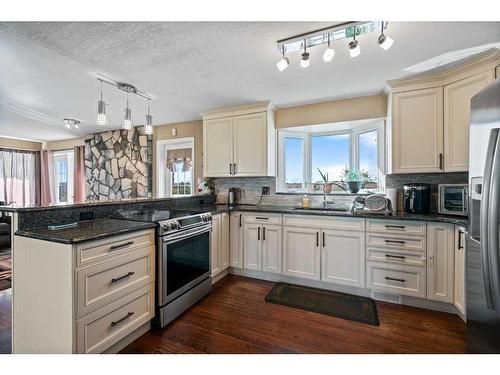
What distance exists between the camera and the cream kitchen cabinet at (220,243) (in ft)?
8.96

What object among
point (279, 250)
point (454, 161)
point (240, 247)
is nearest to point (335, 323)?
point (279, 250)

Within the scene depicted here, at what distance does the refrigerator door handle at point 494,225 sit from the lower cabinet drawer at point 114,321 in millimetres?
2143

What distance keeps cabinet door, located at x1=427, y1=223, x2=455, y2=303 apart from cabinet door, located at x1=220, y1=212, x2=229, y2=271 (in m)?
2.12

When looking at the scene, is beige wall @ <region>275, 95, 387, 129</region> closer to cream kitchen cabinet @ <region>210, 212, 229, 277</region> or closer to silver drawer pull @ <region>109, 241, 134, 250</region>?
cream kitchen cabinet @ <region>210, 212, 229, 277</region>

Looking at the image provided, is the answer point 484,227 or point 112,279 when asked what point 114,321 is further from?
point 484,227

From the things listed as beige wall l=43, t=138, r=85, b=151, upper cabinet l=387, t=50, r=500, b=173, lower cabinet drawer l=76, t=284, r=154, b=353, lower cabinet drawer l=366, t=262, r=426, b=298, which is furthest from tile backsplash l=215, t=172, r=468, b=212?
beige wall l=43, t=138, r=85, b=151

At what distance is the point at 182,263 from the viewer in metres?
2.16

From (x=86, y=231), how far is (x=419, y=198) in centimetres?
298

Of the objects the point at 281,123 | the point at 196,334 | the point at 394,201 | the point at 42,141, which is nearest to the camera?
the point at 196,334

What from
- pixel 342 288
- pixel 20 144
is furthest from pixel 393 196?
pixel 20 144

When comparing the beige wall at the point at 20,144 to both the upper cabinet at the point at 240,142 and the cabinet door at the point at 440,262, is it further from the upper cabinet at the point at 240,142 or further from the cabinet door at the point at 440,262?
the cabinet door at the point at 440,262

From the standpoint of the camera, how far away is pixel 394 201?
2.59 meters

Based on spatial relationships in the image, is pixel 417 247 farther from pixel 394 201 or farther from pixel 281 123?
pixel 281 123
